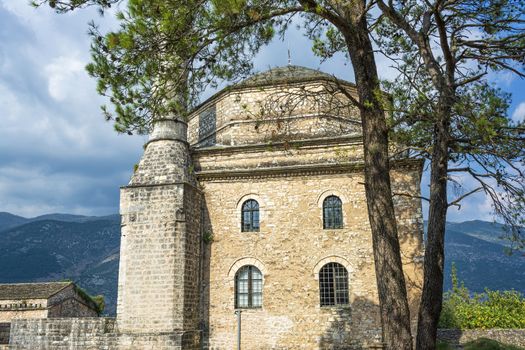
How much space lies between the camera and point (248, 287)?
47.3ft

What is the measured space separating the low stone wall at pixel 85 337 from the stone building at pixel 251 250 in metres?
0.04

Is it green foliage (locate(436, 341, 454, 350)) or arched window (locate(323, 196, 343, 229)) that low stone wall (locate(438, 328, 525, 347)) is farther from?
arched window (locate(323, 196, 343, 229))

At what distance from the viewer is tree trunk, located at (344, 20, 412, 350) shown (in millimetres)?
6594

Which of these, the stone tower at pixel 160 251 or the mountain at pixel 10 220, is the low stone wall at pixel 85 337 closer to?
the stone tower at pixel 160 251

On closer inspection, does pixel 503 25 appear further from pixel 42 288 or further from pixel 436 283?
pixel 42 288

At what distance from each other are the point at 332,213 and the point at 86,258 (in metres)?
106

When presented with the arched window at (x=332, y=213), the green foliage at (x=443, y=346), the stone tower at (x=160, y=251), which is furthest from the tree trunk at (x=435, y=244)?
the stone tower at (x=160, y=251)

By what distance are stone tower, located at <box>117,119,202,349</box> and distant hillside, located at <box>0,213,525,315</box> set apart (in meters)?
67.4

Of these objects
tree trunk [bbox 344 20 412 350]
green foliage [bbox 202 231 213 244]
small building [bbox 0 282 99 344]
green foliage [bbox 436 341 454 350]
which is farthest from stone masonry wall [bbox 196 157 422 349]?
small building [bbox 0 282 99 344]

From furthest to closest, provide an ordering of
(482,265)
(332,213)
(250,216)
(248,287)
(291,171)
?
(482,265), (250,216), (291,171), (332,213), (248,287)

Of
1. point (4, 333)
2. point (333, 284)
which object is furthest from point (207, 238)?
point (4, 333)

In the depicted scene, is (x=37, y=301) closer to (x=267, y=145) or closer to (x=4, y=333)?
(x=4, y=333)

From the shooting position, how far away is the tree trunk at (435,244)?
6801mm

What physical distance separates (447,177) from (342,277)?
7.32 meters
